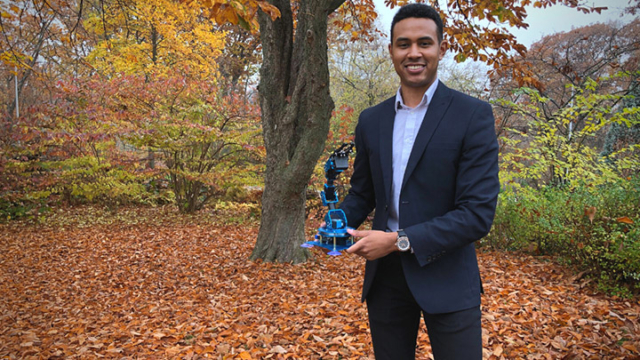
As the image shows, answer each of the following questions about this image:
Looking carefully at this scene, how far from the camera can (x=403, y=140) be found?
1.64 metres

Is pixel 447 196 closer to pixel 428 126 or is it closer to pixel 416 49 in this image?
pixel 428 126

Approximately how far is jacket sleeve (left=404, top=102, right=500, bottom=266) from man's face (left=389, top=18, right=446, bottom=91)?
0.90 ft

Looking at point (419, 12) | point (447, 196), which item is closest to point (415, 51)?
point (419, 12)

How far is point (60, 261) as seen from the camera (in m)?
7.48

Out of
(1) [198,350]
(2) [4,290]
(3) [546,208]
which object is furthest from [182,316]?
(3) [546,208]

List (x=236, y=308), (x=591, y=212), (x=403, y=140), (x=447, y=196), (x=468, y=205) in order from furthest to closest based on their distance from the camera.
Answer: (x=236, y=308)
(x=591, y=212)
(x=403, y=140)
(x=447, y=196)
(x=468, y=205)

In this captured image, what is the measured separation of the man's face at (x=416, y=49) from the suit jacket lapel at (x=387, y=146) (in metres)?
0.17

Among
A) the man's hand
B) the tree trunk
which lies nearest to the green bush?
the tree trunk

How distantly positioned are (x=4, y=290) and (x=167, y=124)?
403 centimetres

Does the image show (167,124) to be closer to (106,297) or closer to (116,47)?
(106,297)

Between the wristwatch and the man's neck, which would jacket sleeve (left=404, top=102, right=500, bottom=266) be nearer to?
the wristwatch

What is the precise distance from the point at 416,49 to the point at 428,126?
0.30 m

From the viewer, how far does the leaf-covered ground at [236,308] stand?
3.65m

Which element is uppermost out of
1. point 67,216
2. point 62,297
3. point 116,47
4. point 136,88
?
point 116,47
